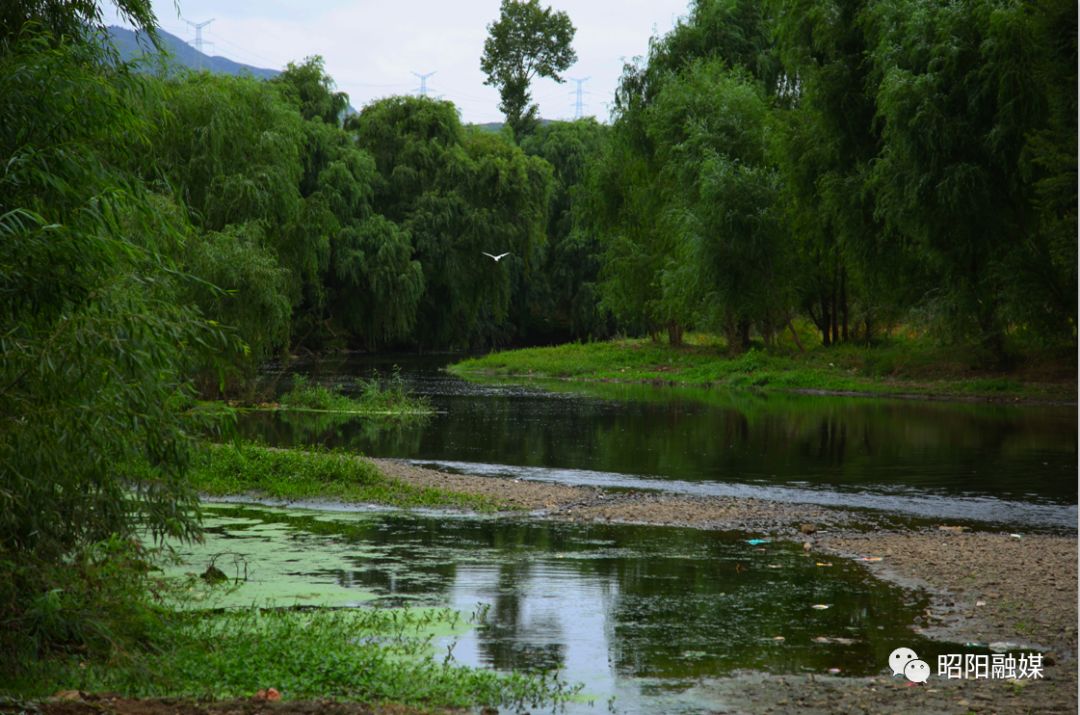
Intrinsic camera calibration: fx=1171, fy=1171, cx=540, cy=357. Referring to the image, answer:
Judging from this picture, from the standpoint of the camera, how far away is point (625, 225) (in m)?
56.4

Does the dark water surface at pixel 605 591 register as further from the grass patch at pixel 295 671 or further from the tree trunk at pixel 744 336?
the tree trunk at pixel 744 336

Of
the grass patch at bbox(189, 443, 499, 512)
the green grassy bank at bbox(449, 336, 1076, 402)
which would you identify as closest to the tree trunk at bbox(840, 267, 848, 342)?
the green grassy bank at bbox(449, 336, 1076, 402)

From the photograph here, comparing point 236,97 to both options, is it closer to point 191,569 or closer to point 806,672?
point 191,569

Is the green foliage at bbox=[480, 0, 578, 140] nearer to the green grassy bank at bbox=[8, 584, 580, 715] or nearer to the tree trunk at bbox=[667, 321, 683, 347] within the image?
the tree trunk at bbox=[667, 321, 683, 347]

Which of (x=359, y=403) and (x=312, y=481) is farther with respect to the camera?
(x=359, y=403)

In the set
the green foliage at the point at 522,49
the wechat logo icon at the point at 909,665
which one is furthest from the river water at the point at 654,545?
the green foliage at the point at 522,49

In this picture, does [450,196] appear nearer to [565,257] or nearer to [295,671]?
[565,257]

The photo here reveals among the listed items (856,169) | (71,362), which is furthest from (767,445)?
(71,362)

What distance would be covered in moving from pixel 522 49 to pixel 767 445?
62.0 metres

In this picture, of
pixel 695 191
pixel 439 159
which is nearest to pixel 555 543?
pixel 695 191

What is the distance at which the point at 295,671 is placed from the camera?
28.0 ft

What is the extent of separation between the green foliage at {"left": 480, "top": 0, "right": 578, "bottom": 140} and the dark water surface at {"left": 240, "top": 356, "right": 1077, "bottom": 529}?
46.0 meters

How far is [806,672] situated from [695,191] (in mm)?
39233

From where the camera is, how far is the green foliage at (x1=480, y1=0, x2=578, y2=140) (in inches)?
3290
